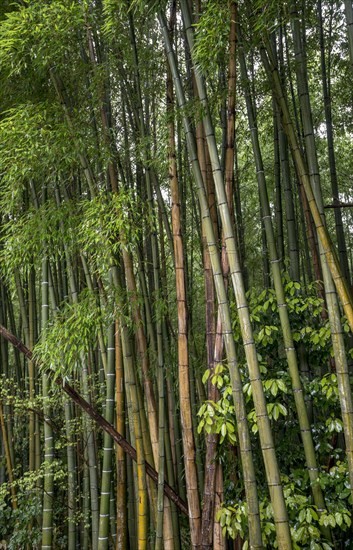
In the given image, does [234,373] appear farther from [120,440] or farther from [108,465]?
[108,465]

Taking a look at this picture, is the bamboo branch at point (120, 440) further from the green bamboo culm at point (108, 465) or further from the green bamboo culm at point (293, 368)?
the green bamboo culm at point (293, 368)

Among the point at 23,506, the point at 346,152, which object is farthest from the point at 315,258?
the point at 346,152

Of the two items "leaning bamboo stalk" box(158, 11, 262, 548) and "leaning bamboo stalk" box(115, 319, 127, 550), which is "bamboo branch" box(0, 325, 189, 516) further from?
"leaning bamboo stalk" box(158, 11, 262, 548)

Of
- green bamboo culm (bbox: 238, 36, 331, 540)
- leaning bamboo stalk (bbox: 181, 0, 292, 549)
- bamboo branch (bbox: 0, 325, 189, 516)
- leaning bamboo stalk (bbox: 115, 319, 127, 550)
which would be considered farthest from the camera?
leaning bamboo stalk (bbox: 115, 319, 127, 550)

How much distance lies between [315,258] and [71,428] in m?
2.51

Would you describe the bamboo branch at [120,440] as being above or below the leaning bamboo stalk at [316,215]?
below

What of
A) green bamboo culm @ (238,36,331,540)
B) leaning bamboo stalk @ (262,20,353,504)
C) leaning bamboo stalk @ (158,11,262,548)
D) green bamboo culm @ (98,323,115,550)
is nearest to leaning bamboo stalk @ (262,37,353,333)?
leaning bamboo stalk @ (262,20,353,504)

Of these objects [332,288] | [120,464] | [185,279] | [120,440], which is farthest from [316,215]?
[120,464]

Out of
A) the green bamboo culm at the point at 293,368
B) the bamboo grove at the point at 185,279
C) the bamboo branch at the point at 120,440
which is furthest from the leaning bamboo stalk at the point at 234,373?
the bamboo branch at the point at 120,440

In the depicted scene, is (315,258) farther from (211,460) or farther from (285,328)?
(211,460)

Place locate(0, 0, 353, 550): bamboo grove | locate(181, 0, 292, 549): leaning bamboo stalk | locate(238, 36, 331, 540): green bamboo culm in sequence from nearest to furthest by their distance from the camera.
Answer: locate(181, 0, 292, 549): leaning bamboo stalk → locate(0, 0, 353, 550): bamboo grove → locate(238, 36, 331, 540): green bamboo culm

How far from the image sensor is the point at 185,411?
3178 mm

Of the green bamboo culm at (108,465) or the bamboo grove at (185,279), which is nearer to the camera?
the bamboo grove at (185,279)

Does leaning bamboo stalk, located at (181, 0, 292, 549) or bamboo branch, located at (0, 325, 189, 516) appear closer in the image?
leaning bamboo stalk, located at (181, 0, 292, 549)
